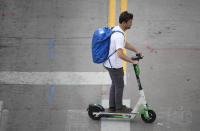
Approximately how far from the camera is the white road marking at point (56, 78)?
5.48m

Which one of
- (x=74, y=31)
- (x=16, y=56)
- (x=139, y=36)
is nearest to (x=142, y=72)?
(x=139, y=36)

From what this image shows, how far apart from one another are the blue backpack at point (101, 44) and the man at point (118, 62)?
7 cm

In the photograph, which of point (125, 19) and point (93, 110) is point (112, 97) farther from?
point (125, 19)

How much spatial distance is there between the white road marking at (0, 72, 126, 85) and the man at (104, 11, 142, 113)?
98 centimetres

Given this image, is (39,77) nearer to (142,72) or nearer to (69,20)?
(69,20)

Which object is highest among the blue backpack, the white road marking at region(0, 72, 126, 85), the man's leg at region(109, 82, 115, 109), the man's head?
the man's head

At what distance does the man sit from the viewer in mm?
3822

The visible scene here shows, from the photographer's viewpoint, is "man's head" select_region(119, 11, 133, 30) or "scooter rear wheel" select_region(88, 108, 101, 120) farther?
"scooter rear wheel" select_region(88, 108, 101, 120)

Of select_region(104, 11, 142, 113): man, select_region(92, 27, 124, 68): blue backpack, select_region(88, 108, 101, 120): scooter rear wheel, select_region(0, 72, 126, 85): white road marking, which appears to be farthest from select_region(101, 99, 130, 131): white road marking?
select_region(92, 27, 124, 68): blue backpack

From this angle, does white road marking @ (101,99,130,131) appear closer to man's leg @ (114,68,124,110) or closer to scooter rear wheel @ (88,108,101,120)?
scooter rear wheel @ (88,108,101,120)

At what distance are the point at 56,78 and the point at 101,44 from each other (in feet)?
6.46

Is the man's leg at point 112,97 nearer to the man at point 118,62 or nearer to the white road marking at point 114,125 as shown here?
the man at point 118,62

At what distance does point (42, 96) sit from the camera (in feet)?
17.2

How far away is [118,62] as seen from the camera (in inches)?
160
